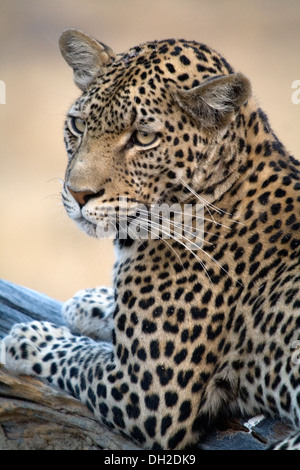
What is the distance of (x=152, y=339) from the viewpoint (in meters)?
5.36

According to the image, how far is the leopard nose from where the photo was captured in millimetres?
5470

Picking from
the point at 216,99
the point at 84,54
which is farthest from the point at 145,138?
the point at 84,54

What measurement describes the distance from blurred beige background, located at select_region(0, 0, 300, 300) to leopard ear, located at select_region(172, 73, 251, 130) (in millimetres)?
9466

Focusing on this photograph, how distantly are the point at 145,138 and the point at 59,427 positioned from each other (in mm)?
2177

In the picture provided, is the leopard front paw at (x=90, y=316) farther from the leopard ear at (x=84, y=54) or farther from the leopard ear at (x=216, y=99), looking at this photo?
the leopard ear at (x=216, y=99)

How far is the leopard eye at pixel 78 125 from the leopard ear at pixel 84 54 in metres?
0.39

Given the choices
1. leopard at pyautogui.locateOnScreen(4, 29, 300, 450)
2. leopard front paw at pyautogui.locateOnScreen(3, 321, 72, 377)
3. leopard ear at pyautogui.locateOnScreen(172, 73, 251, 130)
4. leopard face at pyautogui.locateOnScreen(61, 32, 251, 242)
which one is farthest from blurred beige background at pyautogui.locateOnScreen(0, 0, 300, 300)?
leopard ear at pyautogui.locateOnScreen(172, 73, 251, 130)

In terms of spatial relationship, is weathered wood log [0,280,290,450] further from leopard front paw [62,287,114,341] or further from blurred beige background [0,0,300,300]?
blurred beige background [0,0,300,300]

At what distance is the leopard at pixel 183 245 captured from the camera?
5.28 m

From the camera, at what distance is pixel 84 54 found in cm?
628

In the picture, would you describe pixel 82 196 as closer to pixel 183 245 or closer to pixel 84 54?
pixel 183 245

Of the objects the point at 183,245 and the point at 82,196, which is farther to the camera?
the point at 183,245
